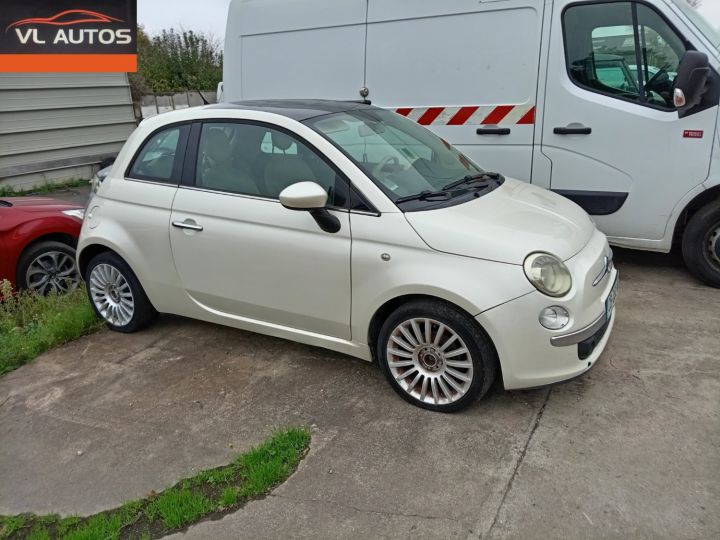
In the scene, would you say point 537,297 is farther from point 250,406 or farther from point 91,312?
point 91,312

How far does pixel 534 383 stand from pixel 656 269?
2.86 meters

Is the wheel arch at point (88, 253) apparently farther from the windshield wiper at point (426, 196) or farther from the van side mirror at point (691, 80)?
the van side mirror at point (691, 80)

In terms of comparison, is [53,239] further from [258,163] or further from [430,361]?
[430,361]

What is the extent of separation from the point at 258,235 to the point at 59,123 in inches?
389

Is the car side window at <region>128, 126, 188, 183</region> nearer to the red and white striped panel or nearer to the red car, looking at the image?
the red car

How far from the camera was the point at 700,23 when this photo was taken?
15.7 feet

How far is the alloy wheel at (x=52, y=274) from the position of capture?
562cm

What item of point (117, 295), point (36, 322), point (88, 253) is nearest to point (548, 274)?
point (117, 295)

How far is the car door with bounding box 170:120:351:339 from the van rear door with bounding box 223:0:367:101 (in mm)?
→ 2322

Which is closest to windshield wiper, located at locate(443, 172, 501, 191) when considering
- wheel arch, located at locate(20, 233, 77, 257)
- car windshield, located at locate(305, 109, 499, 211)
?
car windshield, located at locate(305, 109, 499, 211)

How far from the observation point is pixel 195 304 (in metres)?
4.22

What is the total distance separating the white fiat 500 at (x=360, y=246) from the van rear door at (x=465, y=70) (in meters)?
1.24

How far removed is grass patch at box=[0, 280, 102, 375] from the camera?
4598mm

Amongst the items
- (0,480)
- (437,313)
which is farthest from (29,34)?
(437,313)
